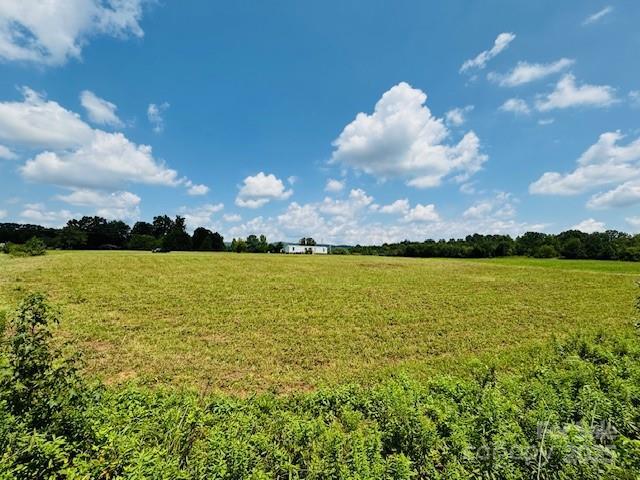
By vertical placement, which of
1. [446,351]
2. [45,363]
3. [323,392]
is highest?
[45,363]

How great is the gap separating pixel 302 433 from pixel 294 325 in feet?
26.5

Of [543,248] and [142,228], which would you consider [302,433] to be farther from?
[142,228]

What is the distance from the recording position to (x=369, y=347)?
9047 mm

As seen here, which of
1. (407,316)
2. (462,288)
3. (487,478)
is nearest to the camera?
(487,478)

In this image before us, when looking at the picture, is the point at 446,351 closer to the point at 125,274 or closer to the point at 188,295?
the point at 188,295

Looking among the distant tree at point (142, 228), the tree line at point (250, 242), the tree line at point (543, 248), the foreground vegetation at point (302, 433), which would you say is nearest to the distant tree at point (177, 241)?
the tree line at point (250, 242)

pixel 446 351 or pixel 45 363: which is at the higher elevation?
pixel 45 363

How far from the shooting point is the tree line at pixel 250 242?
225 ft

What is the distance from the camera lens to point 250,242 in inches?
3846

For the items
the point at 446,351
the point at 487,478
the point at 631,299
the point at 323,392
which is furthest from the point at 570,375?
the point at 631,299

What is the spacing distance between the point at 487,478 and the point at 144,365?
7.41 m

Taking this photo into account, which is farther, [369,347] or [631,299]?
[631,299]

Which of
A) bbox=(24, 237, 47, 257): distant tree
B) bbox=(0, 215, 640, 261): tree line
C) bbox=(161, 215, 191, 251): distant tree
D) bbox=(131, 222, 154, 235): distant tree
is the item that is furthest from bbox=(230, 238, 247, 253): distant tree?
bbox=(24, 237, 47, 257): distant tree

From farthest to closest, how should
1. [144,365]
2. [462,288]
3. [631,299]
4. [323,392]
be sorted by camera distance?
[462,288] → [631,299] → [144,365] → [323,392]
